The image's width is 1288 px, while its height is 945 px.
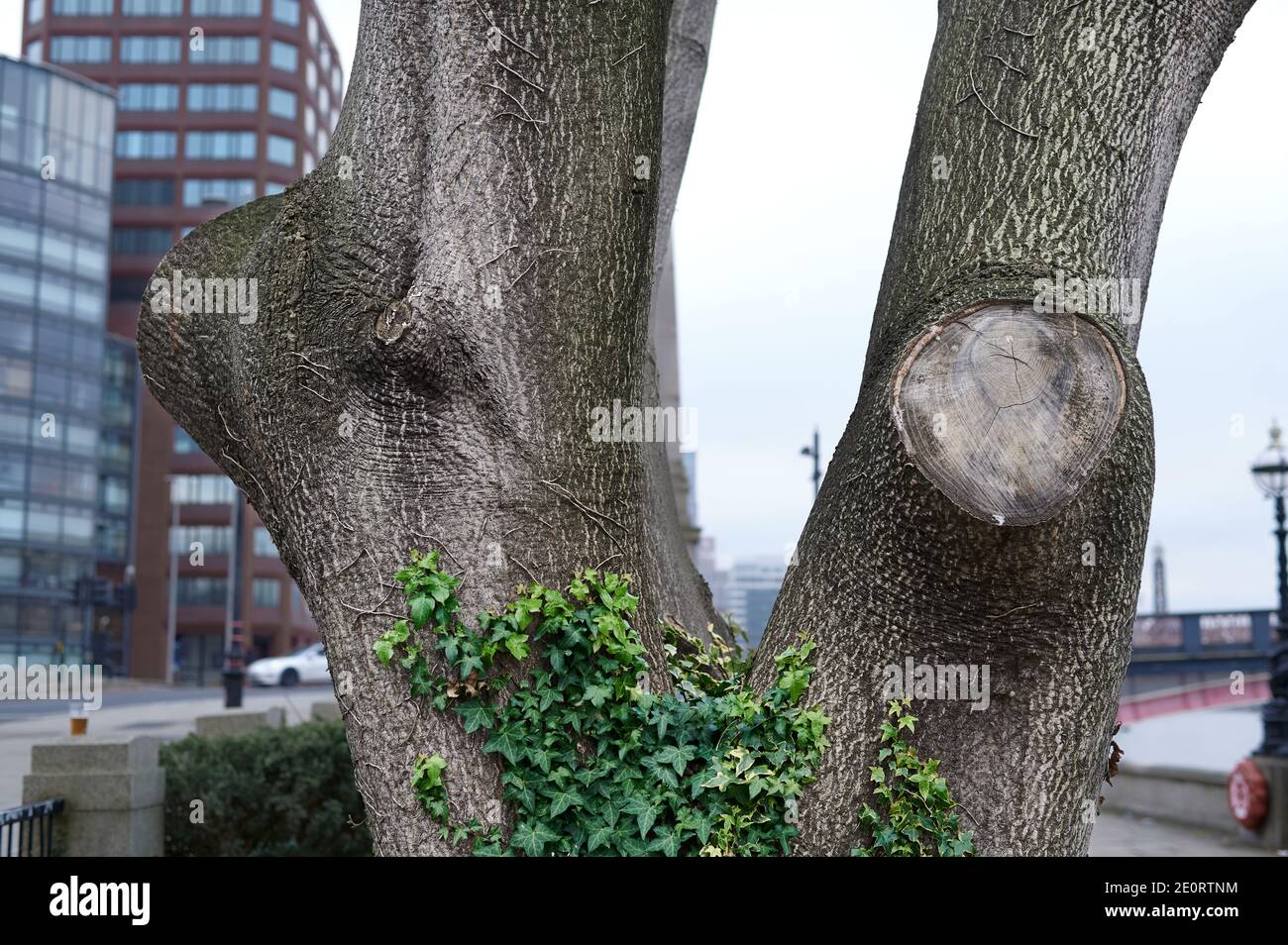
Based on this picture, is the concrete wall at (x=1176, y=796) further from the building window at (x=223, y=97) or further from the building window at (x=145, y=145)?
the building window at (x=145, y=145)

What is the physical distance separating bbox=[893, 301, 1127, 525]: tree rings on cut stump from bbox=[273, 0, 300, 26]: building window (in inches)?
3029

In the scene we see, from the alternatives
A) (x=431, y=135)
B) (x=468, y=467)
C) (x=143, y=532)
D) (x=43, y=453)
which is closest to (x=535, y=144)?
(x=431, y=135)

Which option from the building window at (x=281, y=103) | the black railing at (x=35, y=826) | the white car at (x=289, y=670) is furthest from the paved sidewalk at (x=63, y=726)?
the building window at (x=281, y=103)

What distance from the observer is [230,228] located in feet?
12.0

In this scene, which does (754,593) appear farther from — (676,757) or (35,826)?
(676,757)

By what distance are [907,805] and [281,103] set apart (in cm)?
7560

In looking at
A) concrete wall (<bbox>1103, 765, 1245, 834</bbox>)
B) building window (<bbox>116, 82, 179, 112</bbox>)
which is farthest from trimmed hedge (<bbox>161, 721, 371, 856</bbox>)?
building window (<bbox>116, 82, 179, 112</bbox>)

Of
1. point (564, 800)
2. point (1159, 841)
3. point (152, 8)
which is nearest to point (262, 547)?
point (152, 8)

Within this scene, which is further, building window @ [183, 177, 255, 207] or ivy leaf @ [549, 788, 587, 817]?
building window @ [183, 177, 255, 207]

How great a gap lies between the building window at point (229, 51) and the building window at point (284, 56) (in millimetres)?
1007

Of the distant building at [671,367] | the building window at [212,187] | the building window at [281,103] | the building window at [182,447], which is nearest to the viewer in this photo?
the distant building at [671,367]

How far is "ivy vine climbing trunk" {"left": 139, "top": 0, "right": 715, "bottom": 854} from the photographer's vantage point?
122 inches

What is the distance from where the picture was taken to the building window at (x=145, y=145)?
7000cm

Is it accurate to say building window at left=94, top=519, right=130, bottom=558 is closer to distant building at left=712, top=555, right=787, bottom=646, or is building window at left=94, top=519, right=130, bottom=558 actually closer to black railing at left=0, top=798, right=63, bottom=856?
distant building at left=712, top=555, right=787, bottom=646
